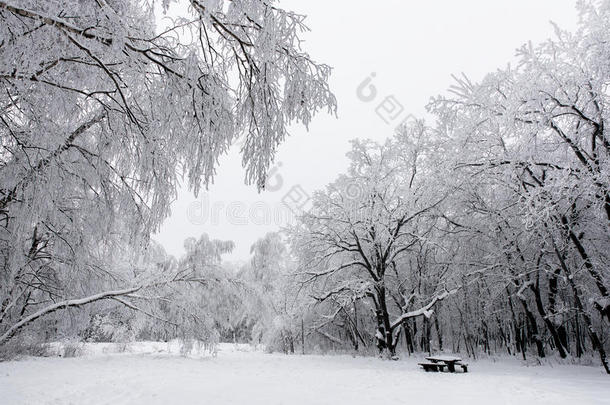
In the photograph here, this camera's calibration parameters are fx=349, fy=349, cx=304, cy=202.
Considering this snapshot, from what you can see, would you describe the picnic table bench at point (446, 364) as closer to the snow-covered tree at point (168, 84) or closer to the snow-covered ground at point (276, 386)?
the snow-covered ground at point (276, 386)

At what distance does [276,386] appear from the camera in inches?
269

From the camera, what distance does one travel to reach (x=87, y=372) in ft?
28.0

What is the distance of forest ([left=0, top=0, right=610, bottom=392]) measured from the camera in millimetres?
2746

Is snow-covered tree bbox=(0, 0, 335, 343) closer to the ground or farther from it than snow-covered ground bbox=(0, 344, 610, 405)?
farther from it

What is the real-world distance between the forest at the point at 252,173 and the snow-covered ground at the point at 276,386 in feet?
5.66

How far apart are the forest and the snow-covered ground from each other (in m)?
1.73

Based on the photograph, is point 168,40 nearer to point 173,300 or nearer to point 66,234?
point 66,234

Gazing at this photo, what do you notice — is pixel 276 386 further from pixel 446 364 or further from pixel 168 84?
pixel 168 84

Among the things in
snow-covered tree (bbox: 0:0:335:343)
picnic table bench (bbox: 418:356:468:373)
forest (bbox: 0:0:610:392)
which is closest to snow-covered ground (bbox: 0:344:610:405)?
picnic table bench (bbox: 418:356:468:373)

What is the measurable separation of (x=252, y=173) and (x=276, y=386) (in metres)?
5.45

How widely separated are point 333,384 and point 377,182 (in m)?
8.85

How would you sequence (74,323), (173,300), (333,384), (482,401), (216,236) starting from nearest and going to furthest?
(482,401) < (333,384) < (74,323) < (173,300) < (216,236)

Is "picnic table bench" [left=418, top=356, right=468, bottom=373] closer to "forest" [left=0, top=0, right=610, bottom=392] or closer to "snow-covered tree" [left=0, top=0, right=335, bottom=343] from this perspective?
"forest" [left=0, top=0, right=610, bottom=392]

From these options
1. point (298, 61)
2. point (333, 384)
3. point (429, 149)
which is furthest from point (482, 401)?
point (429, 149)
